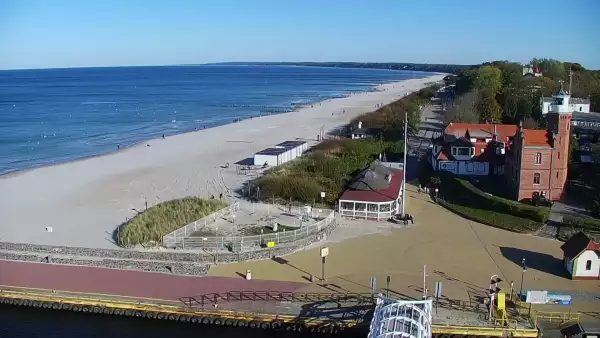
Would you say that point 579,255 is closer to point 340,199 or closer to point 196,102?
point 340,199

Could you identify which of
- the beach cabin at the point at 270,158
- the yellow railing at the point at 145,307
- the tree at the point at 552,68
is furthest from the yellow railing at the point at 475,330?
the tree at the point at 552,68

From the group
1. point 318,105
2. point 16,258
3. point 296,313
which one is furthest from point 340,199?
point 318,105

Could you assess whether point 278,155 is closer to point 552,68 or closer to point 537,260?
point 537,260

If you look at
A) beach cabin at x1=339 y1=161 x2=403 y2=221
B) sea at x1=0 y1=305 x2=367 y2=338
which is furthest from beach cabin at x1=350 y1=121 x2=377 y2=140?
sea at x1=0 y1=305 x2=367 y2=338

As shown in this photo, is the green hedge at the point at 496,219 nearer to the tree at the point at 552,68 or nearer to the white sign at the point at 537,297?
the white sign at the point at 537,297

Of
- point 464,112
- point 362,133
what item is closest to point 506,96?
point 464,112

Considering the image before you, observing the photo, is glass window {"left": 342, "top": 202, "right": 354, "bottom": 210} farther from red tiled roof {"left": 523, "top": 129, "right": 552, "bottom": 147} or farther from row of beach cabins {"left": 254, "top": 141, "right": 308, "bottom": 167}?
row of beach cabins {"left": 254, "top": 141, "right": 308, "bottom": 167}
